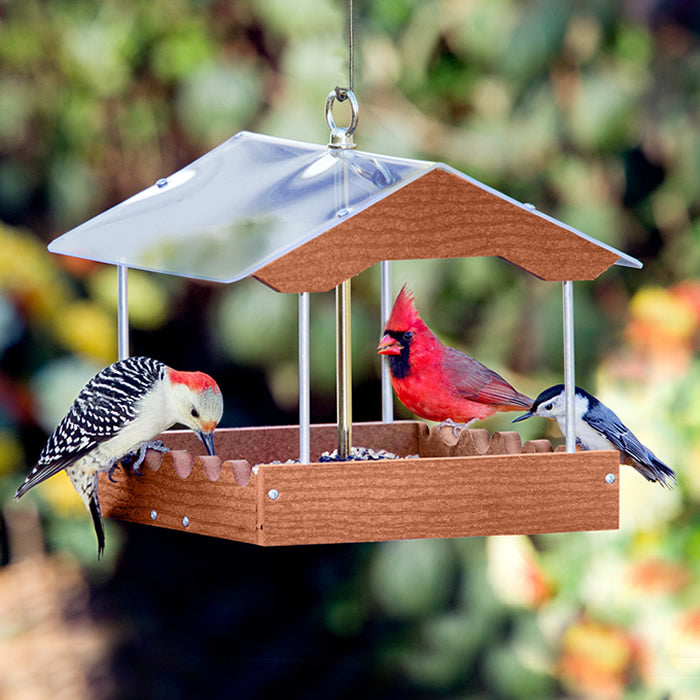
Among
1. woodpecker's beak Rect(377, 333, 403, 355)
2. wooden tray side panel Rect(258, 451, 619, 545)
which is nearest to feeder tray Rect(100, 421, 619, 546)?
wooden tray side panel Rect(258, 451, 619, 545)

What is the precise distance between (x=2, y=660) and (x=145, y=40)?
2207 millimetres

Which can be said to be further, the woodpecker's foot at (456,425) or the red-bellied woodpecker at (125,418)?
the woodpecker's foot at (456,425)

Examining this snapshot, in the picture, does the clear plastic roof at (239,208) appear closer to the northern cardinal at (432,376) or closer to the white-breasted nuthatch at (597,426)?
the northern cardinal at (432,376)

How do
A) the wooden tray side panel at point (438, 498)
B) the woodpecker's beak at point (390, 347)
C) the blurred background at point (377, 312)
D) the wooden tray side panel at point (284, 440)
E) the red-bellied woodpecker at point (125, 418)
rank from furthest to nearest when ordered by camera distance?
the blurred background at point (377, 312), the wooden tray side panel at point (284, 440), the woodpecker's beak at point (390, 347), the red-bellied woodpecker at point (125, 418), the wooden tray side panel at point (438, 498)

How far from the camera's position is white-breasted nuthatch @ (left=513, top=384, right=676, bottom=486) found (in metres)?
2.03

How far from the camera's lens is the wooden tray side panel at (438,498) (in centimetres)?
172

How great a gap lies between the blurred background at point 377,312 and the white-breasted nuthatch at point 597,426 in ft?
5.20

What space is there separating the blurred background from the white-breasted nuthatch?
1.59 m

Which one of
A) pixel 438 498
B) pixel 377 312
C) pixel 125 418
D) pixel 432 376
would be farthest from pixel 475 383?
pixel 377 312

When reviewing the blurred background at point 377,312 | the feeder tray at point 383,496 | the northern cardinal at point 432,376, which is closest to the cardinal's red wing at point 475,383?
the northern cardinal at point 432,376

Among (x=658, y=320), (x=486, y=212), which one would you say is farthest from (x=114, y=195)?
(x=486, y=212)

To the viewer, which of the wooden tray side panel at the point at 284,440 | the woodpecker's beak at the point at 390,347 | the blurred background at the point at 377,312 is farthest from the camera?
the blurred background at the point at 377,312

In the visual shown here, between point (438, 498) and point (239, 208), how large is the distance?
21.3 inches

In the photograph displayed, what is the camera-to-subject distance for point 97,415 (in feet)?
6.59
